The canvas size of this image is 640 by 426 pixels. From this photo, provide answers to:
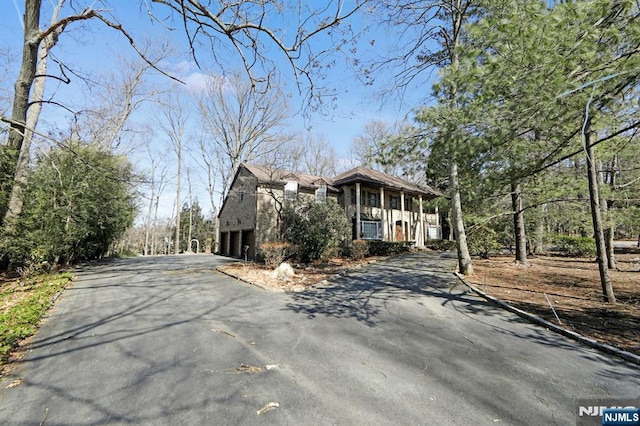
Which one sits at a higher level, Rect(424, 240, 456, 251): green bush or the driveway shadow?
Rect(424, 240, 456, 251): green bush

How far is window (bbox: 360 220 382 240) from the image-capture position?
20.9 metres

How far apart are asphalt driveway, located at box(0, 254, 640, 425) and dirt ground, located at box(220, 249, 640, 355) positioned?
0.81 m

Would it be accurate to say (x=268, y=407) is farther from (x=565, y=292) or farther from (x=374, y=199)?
(x=374, y=199)

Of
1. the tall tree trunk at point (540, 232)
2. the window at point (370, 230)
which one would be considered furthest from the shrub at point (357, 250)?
the tall tree trunk at point (540, 232)

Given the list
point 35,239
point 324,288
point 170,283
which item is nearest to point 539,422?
point 324,288

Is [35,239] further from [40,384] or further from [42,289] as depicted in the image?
[40,384]

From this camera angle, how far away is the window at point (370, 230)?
68.6 ft

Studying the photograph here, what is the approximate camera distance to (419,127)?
20.1 feet

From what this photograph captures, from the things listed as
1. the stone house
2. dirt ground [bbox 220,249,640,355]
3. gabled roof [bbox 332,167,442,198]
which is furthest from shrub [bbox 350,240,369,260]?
gabled roof [bbox 332,167,442,198]

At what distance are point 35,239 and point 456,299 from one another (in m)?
13.5

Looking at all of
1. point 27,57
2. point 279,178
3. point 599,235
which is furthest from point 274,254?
point 599,235

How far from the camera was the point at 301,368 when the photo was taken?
3758mm

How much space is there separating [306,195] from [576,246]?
58.1ft

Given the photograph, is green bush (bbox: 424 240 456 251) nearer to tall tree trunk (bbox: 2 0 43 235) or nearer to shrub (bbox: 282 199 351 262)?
shrub (bbox: 282 199 351 262)
